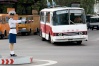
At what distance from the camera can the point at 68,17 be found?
75.1 feet

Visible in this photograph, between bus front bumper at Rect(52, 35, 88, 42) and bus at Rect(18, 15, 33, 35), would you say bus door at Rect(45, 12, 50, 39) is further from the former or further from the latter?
bus at Rect(18, 15, 33, 35)

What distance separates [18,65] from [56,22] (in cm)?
1016

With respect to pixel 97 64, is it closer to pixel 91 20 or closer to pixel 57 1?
pixel 91 20

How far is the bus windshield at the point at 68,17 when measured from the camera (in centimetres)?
2292

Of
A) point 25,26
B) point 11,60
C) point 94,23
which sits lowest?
point 94,23

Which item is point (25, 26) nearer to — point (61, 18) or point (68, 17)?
point (61, 18)

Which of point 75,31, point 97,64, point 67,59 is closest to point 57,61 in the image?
point 67,59

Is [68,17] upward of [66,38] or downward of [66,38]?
upward

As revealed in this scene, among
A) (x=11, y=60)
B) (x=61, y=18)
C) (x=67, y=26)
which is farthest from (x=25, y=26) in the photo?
(x=11, y=60)

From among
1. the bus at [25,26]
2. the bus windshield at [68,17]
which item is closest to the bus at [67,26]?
the bus windshield at [68,17]

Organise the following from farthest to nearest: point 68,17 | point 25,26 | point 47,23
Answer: point 25,26 → point 47,23 → point 68,17

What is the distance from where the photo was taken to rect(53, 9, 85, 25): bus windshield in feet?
75.2

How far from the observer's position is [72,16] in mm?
23047

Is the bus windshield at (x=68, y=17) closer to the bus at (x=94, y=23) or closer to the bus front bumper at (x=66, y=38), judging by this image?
the bus front bumper at (x=66, y=38)
